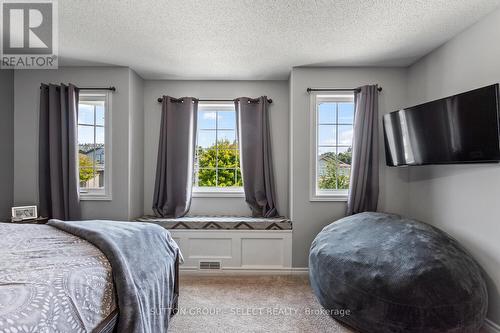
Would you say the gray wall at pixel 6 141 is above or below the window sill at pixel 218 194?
above

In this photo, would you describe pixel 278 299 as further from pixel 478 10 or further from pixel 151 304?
pixel 478 10

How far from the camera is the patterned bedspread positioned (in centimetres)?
88

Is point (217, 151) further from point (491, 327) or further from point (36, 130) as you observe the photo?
point (491, 327)

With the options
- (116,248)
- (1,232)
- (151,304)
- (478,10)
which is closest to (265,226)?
(151,304)

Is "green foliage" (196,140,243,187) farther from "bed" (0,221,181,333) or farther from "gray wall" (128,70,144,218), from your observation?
"bed" (0,221,181,333)

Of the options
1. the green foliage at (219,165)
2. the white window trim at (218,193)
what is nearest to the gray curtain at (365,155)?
the white window trim at (218,193)

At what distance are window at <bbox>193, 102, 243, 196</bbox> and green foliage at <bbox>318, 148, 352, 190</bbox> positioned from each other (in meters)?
1.15

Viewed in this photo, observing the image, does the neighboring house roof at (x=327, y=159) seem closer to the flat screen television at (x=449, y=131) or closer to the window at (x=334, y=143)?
the window at (x=334, y=143)

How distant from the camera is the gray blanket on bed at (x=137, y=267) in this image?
4.33 ft

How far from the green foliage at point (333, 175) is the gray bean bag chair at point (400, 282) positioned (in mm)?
1022

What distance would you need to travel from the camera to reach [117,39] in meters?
2.47

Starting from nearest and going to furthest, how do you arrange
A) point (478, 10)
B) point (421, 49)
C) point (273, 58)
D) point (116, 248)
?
point (116, 248) < point (478, 10) < point (421, 49) < point (273, 58)

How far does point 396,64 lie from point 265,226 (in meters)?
2.48

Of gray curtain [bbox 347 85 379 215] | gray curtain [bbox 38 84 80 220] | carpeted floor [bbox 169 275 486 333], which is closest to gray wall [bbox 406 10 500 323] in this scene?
gray curtain [bbox 347 85 379 215]
